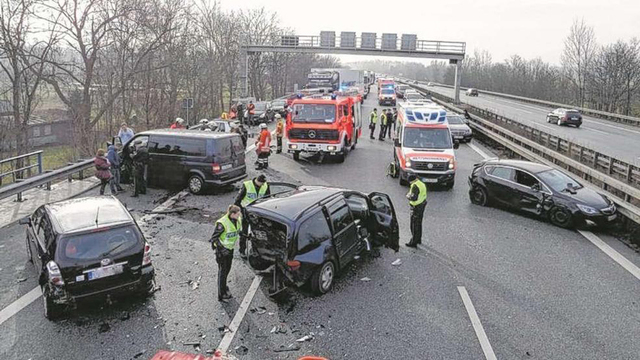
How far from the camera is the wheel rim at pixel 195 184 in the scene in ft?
50.1

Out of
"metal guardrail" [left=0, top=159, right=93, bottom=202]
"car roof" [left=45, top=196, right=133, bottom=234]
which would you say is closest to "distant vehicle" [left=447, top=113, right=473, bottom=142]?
"metal guardrail" [left=0, top=159, right=93, bottom=202]

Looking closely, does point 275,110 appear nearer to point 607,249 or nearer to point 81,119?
point 81,119

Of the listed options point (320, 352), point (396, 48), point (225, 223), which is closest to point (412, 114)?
point (225, 223)

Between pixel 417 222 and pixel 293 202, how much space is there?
3.59m

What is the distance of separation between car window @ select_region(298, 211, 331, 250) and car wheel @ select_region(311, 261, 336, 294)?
1.47ft

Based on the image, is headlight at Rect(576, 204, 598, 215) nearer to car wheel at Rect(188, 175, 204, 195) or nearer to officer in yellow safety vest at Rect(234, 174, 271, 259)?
officer in yellow safety vest at Rect(234, 174, 271, 259)

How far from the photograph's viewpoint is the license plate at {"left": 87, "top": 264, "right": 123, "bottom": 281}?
292 inches

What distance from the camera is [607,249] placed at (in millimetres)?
11547

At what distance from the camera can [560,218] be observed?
1309 cm

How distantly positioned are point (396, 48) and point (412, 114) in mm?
33216

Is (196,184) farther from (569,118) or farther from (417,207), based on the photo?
(569,118)

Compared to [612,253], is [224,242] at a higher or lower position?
higher

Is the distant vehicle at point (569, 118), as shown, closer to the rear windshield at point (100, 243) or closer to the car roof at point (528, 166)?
the car roof at point (528, 166)

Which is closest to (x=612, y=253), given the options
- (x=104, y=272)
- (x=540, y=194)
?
(x=540, y=194)
